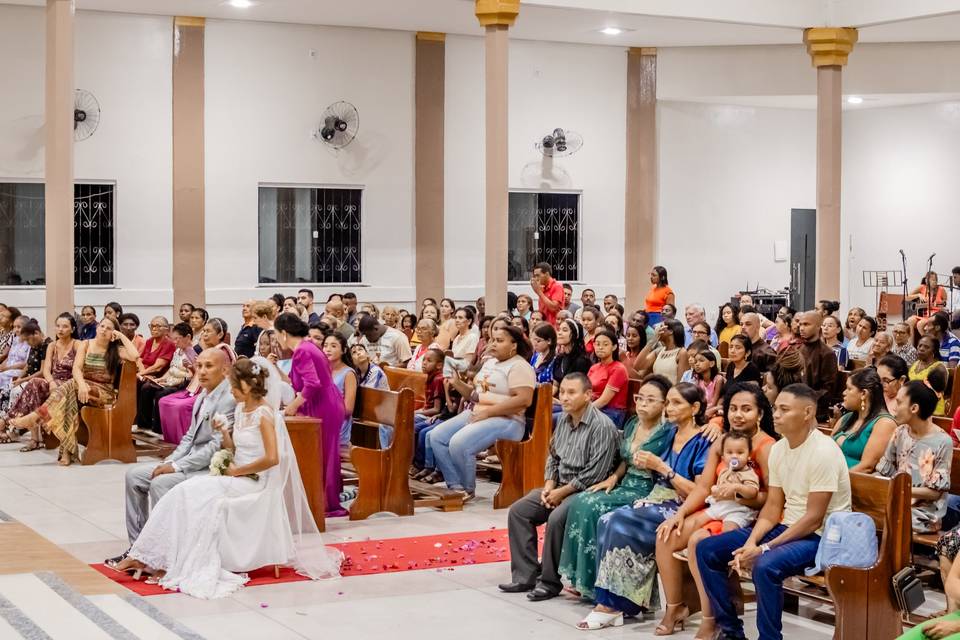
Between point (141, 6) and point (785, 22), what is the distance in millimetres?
7838

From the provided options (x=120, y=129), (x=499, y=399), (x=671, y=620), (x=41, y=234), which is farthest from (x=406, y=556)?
(x=120, y=129)

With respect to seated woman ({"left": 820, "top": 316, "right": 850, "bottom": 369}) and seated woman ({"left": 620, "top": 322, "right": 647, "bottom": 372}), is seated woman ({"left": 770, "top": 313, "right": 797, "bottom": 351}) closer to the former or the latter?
seated woman ({"left": 820, "top": 316, "right": 850, "bottom": 369})

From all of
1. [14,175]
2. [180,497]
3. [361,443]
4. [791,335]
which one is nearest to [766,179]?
[791,335]

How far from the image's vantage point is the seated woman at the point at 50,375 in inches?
483

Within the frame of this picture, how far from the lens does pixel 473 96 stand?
19406 millimetres

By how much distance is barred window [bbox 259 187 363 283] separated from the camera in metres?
18.5

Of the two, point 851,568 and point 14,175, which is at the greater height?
→ point 14,175

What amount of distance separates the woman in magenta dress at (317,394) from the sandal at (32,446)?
13.3 feet

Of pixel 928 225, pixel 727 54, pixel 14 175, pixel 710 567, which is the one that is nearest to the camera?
pixel 710 567

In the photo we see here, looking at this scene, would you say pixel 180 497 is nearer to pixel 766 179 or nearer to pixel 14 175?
pixel 14 175

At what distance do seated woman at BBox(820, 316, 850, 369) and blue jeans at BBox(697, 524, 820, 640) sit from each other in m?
6.15

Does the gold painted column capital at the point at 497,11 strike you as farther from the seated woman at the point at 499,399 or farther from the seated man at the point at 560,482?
the seated man at the point at 560,482

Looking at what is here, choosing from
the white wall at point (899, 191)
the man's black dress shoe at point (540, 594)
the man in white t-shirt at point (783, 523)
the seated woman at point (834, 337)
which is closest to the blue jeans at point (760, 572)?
the man in white t-shirt at point (783, 523)

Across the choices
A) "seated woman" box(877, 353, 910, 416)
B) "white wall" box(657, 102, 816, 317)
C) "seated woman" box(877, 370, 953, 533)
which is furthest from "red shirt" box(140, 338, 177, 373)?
"white wall" box(657, 102, 816, 317)
